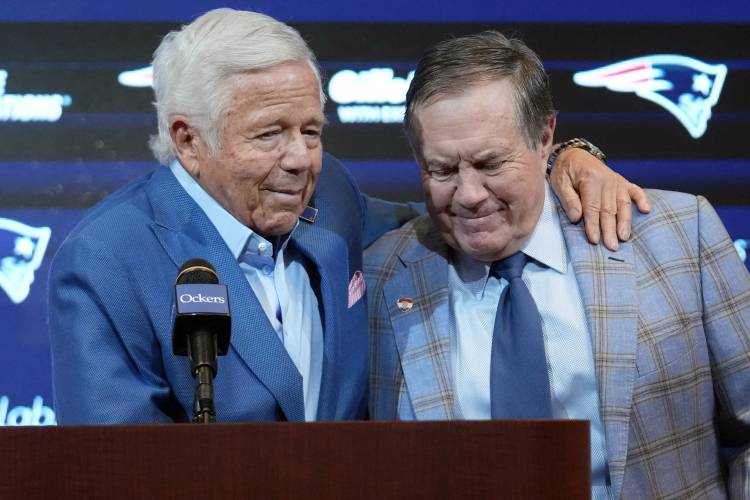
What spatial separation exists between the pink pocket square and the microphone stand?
667mm

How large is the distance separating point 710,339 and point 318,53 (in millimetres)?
1325

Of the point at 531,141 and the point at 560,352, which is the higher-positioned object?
the point at 531,141

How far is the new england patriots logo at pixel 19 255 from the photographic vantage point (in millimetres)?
3035

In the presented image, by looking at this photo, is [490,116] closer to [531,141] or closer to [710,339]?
[531,141]

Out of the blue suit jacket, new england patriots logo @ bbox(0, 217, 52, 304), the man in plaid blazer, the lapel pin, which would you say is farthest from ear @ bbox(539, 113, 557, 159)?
new england patriots logo @ bbox(0, 217, 52, 304)

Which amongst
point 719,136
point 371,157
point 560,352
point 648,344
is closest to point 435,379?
point 560,352

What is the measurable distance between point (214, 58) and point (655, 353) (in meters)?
0.96

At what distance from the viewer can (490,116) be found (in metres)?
2.25

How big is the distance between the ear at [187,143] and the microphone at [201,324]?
0.55 meters

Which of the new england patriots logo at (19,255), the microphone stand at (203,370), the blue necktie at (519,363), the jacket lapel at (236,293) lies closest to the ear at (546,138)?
the blue necktie at (519,363)

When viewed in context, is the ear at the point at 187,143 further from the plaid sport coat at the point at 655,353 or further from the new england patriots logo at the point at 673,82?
the new england patriots logo at the point at 673,82

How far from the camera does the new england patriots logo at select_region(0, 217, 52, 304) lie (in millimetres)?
3035

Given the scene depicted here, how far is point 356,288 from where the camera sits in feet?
7.89

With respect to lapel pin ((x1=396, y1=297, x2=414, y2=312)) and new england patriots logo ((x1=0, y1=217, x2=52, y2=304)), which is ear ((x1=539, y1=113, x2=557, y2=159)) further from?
new england patriots logo ((x1=0, y1=217, x2=52, y2=304))
